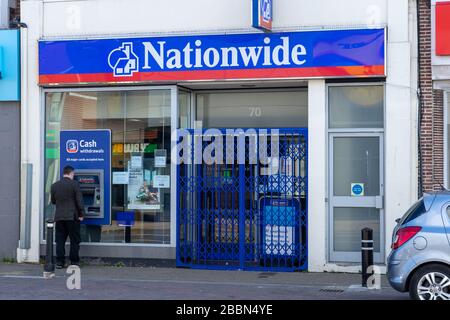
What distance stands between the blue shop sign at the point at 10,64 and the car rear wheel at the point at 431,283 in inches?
365

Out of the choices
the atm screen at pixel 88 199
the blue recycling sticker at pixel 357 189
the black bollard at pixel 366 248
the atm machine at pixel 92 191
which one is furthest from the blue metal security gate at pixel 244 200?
the black bollard at pixel 366 248

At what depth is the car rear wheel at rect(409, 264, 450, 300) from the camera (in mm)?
9984

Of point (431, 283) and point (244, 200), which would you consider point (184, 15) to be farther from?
point (431, 283)

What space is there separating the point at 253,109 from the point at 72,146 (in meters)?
3.72

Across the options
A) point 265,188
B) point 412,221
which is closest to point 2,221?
point 265,188

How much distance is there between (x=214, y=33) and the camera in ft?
48.5

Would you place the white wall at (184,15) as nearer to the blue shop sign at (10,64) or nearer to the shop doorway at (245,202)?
the blue shop sign at (10,64)

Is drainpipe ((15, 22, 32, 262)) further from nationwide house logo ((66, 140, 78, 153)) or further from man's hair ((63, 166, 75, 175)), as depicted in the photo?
man's hair ((63, 166, 75, 175))

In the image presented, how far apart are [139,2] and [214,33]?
1696mm

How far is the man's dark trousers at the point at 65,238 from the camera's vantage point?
14945 millimetres

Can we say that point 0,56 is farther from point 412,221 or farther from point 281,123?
point 412,221

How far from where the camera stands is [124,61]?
15219 mm

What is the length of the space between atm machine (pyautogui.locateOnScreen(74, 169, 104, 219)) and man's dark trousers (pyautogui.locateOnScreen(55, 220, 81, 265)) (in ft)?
1.94

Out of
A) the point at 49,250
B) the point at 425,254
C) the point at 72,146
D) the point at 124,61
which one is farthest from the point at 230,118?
the point at 425,254
